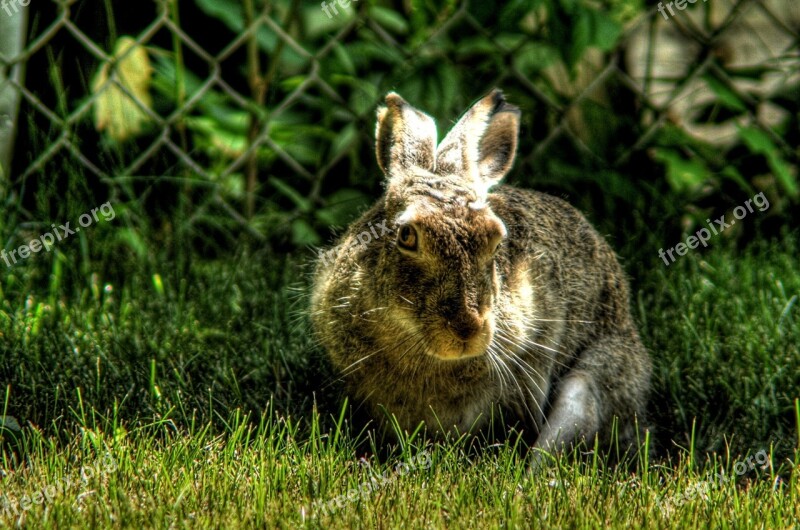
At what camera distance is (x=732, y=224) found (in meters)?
4.57

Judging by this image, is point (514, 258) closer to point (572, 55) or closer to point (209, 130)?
point (572, 55)

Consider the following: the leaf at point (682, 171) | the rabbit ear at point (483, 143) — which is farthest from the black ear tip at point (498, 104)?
the leaf at point (682, 171)

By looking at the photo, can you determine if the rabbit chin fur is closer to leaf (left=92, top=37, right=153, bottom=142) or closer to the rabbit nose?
the rabbit nose

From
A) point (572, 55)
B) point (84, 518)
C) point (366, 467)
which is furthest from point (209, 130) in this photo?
point (84, 518)

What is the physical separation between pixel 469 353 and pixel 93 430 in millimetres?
1149

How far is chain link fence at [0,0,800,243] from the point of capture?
14.2 feet

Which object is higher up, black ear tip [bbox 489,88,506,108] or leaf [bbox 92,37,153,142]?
leaf [bbox 92,37,153,142]

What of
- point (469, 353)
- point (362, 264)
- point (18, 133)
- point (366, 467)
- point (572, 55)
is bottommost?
point (366, 467)

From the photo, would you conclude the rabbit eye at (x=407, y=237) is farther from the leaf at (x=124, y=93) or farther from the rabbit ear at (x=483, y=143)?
the leaf at (x=124, y=93)

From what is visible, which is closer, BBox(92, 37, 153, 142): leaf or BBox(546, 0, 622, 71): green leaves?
BBox(546, 0, 622, 71): green leaves

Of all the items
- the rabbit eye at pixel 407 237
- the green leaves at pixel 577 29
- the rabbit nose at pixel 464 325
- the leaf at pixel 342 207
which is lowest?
the rabbit nose at pixel 464 325

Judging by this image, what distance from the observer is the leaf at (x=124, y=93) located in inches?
176

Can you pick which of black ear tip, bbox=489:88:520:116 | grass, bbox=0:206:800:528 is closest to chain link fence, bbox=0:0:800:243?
grass, bbox=0:206:800:528

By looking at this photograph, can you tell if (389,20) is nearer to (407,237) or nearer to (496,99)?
(496,99)
